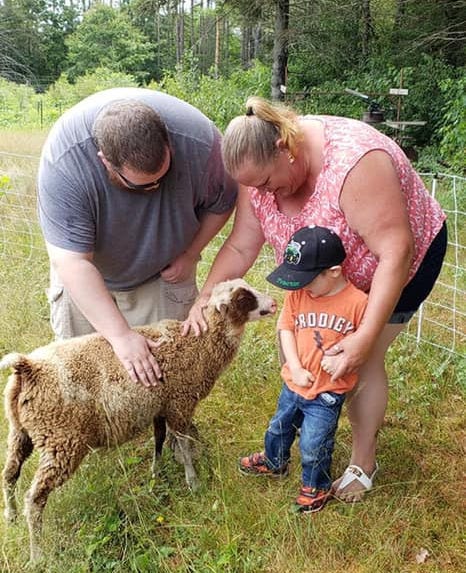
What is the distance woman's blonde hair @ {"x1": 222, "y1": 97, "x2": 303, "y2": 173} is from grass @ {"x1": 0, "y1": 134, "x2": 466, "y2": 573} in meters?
1.59

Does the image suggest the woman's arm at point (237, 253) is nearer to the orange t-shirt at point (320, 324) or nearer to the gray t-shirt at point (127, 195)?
the gray t-shirt at point (127, 195)

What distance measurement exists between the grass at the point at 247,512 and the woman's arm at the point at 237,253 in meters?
0.79

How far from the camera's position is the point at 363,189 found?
2.14 meters

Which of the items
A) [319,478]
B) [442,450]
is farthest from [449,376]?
[319,478]

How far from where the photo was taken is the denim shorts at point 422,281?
2551 millimetres

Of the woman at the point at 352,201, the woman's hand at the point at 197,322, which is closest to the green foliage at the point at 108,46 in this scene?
the woman's hand at the point at 197,322

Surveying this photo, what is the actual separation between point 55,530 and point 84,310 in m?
1.02

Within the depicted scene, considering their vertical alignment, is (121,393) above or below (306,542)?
above

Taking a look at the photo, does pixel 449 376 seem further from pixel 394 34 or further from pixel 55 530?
pixel 394 34

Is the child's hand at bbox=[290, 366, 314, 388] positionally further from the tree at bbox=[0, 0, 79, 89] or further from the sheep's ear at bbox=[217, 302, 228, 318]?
the tree at bbox=[0, 0, 79, 89]

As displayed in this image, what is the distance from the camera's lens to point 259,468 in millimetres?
3117

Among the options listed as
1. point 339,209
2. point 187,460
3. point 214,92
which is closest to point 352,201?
point 339,209

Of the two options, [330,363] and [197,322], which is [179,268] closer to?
[197,322]

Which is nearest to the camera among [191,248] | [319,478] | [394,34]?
[319,478]
